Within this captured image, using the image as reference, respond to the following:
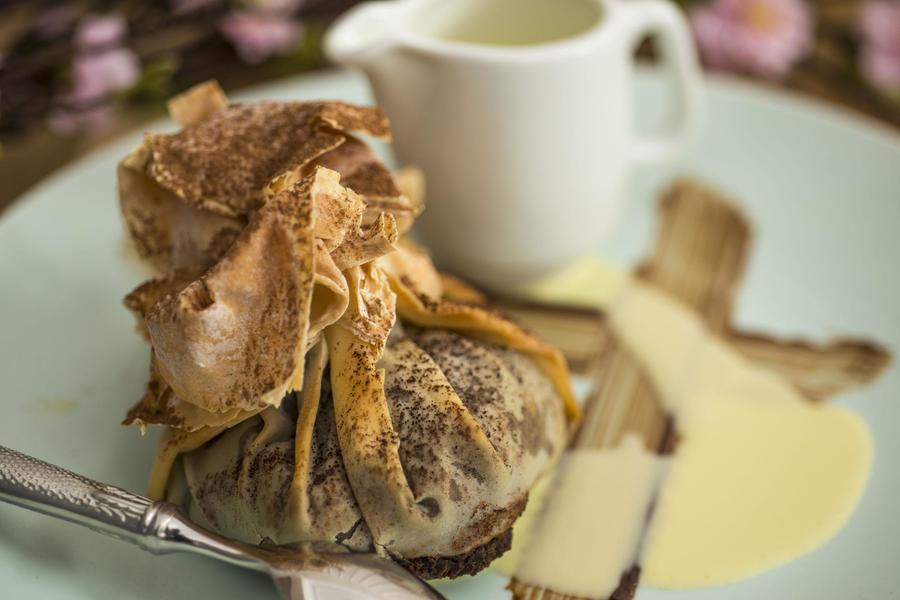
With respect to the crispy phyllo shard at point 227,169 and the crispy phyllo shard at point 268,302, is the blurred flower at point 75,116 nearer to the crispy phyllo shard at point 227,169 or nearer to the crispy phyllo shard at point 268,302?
the crispy phyllo shard at point 227,169

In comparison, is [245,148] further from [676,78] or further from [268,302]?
[676,78]

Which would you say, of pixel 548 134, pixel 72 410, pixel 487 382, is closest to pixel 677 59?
pixel 548 134

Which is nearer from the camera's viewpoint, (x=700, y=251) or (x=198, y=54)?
(x=700, y=251)

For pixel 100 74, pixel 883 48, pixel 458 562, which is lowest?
pixel 883 48

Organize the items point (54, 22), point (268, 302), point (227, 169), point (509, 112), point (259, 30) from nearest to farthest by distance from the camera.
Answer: point (268, 302)
point (227, 169)
point (509, 112)
point (54, 22)
point (259, 30)

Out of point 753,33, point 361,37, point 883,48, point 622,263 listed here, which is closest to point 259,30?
point 361,37

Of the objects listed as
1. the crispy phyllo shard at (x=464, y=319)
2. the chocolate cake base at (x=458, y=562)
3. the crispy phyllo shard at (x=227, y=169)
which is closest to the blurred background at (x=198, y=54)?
the crispy phyllo shard at (x=227, y=169)

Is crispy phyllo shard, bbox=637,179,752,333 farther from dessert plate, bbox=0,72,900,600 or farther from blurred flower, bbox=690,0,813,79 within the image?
blurred flower, bbox=690,0,813,79
